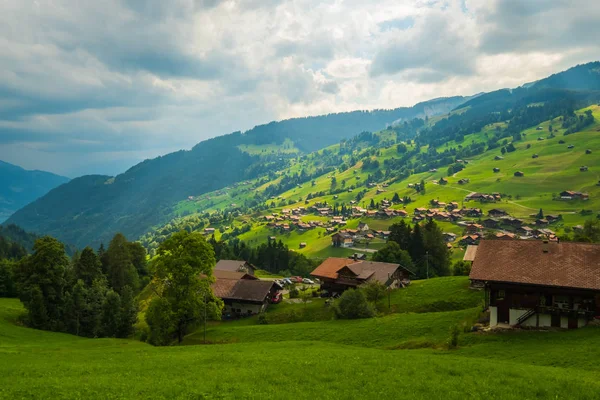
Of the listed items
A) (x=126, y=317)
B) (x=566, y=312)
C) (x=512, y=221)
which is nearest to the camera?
(x=566, y=312)

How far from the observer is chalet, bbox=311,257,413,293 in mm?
80812

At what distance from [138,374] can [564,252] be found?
143ft

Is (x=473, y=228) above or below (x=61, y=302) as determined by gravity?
below

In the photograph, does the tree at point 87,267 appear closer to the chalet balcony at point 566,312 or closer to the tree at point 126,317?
the tree at point 126,317

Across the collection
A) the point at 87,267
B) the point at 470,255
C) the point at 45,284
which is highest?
the point at 470,255

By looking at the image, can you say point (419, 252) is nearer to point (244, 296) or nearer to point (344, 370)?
point (244, 296)

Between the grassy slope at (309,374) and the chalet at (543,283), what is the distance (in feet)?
10.7

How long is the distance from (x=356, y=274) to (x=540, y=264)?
40.7 m

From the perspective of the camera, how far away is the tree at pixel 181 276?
2047 inches

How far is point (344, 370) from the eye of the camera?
88.9 feet

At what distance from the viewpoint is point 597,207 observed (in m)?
195

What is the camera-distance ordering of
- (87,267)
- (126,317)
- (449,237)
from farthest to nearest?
1. (449,237)
2. (87,267)
3. (126,317)

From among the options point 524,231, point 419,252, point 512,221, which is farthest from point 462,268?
point 512,221

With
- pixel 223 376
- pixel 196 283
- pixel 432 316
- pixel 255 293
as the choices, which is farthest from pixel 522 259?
pixel 255 293
